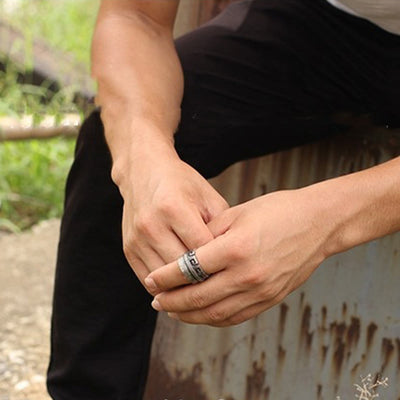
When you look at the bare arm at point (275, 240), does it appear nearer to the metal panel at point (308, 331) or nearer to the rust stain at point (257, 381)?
the metal panel at point (308, 331)

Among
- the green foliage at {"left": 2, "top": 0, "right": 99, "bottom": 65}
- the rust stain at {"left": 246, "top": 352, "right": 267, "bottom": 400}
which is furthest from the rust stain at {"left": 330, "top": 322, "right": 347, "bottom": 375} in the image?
the green foliage at {"left": 2, "top": 0, "right": 99, "bottom": 65}

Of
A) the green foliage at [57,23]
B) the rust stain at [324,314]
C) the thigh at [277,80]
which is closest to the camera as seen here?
the thigh at [277,80]

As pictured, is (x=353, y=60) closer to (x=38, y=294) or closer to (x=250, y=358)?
(x=250, y=358)

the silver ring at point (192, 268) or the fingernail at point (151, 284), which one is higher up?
the silver ring at point (192, 268)

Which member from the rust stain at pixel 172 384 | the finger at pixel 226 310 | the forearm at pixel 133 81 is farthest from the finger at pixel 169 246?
the rust stain at pixel 172 384

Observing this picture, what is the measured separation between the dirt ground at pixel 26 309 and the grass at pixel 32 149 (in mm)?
328

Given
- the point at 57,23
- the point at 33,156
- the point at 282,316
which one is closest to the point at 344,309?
the point at 282,316

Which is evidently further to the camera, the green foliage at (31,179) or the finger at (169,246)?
the green foliage at (31,179)

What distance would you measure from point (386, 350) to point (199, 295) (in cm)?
73

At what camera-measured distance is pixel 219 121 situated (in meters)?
1.94

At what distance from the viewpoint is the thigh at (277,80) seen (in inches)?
75.1

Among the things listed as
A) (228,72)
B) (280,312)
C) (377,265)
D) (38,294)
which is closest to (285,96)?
(228,72)

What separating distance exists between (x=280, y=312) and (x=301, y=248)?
771 millimetres

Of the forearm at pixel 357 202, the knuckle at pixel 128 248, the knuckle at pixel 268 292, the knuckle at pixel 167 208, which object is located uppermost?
the forearm at pixel 357 202
